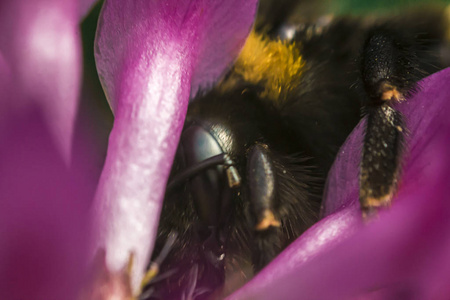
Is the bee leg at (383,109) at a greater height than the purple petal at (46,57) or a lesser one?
lesser

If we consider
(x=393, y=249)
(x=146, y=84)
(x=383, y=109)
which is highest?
(x=146, y=84)

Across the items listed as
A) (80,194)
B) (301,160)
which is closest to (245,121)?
(301,160)

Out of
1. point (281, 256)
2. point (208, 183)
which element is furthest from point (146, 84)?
point (281, 256)

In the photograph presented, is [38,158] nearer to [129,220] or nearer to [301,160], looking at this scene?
[129,220]

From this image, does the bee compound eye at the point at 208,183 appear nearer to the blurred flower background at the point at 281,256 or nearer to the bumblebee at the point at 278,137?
the bumblebee at the point at 278,137

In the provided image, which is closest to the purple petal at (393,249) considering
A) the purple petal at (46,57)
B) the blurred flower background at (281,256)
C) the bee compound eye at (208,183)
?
the blurred flower background at (281,256)

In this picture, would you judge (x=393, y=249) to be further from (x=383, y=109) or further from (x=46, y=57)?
(x=46, y=57)

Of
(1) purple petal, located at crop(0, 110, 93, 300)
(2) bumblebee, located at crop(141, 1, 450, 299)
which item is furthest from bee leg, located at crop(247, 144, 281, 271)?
(1) purple petal, located at crop(0, 110, 93, 300)
